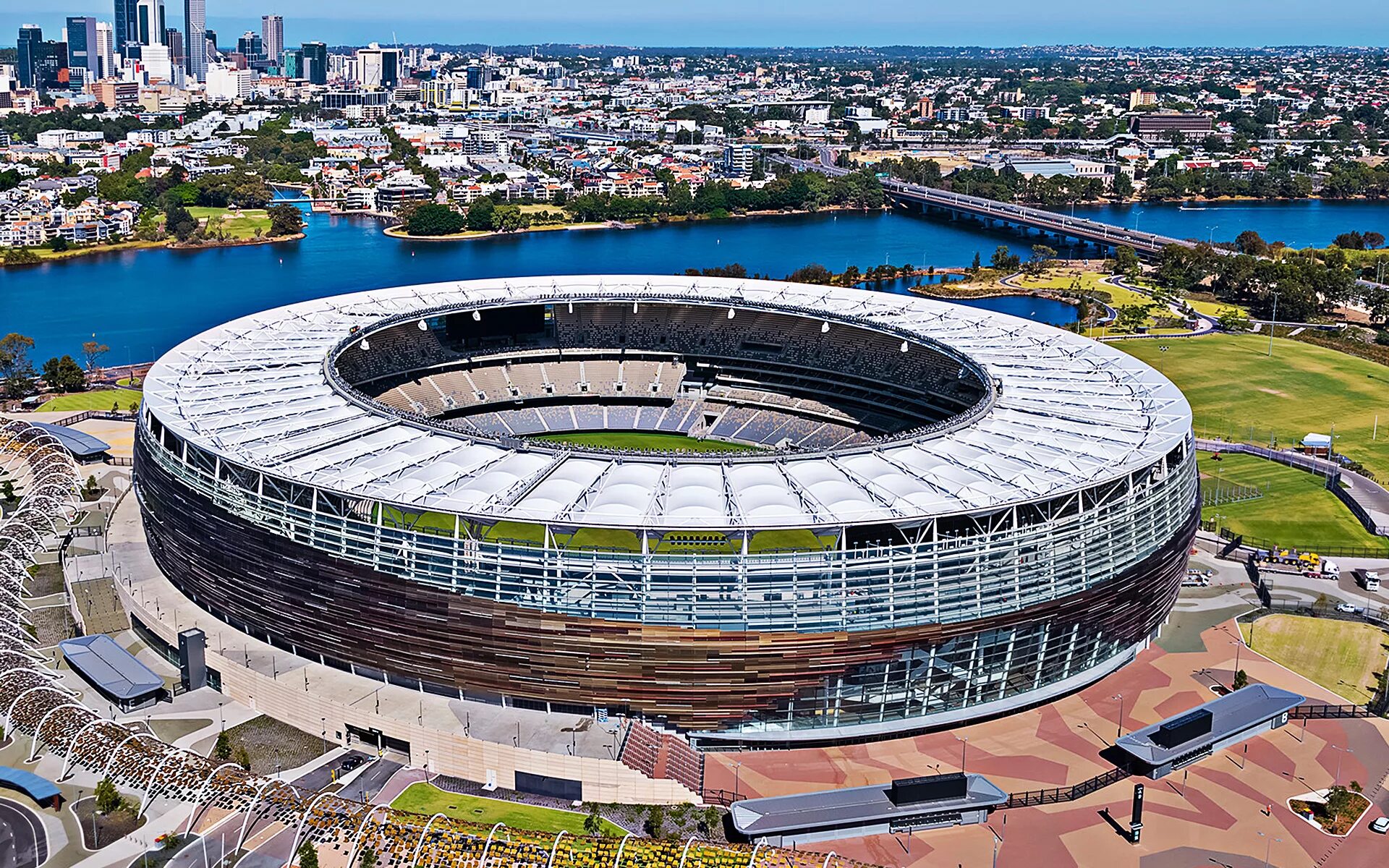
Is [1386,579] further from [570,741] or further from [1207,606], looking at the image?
[570,741]

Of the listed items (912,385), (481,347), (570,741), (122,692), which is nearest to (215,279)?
(481,347)

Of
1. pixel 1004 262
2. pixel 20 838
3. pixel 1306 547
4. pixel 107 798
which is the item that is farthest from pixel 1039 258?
pixel 20 838

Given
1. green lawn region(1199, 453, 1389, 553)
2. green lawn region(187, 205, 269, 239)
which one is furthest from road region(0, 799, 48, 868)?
green lawn region(187, 205, 269, 239)

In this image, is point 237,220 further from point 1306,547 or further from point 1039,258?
point 1306,547

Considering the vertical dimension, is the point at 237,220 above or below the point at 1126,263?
below

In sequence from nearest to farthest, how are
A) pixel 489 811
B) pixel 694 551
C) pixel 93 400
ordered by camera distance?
pixel 489 811, pixel 694 551, pixel 93 400

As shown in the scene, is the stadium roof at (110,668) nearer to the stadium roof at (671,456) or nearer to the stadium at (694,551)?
the stadium at (694,551)
